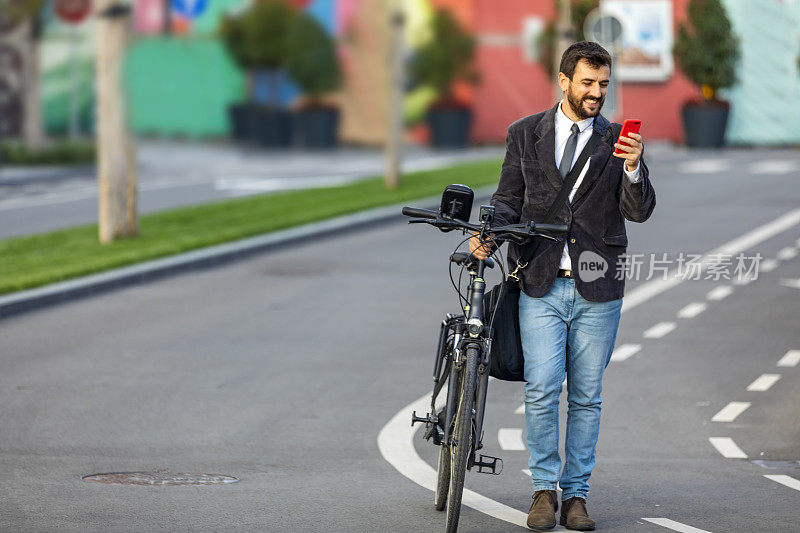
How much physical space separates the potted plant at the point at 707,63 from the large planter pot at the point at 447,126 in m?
6.09

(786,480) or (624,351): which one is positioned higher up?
(786,480)

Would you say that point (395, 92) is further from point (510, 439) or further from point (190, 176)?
point (510, 439)

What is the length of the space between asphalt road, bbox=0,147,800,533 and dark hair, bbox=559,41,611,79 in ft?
6.26

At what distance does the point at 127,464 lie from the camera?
8180 mm

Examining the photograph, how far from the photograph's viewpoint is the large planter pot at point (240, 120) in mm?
34844

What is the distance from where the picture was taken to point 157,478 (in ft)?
25.8

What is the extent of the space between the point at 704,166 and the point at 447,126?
9.92 metres

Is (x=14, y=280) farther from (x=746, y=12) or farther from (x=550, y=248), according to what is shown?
(x=746, y=12)

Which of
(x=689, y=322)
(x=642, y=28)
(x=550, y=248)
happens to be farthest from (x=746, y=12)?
(x=550, y=248)

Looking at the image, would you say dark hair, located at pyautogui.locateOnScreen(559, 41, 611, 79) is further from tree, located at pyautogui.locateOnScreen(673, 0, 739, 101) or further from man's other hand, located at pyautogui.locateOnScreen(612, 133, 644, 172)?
tree, located at pyautogui.locateOnScreen(673, 0, 739, 101)

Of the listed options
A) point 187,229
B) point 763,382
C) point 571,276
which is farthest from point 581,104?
A: point 187,229

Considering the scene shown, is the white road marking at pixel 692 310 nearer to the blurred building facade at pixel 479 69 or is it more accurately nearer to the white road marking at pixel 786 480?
the white road marking at pixel 786 480

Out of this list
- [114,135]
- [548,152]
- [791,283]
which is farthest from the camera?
[114,135]

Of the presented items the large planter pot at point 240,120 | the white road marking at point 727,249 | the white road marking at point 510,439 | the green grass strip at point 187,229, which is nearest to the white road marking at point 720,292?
the white road marking at point 727,249
